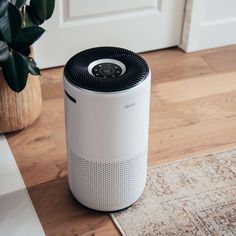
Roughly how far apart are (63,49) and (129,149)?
89cm

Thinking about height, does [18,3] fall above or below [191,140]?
above

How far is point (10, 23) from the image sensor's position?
1.79 metres

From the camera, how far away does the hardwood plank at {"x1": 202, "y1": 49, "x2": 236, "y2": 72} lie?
8.48 feet

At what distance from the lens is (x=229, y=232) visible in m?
1.76

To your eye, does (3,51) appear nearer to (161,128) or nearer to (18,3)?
(18,3)

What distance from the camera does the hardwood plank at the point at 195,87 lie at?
239 cm

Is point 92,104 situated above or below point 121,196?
above

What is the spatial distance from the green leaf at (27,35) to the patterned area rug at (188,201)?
59 centimetres

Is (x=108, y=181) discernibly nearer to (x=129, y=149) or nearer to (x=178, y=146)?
(x=129, y=149)

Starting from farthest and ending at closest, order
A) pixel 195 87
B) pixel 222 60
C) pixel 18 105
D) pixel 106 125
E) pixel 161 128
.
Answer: pixel 222 60 → pixel 195 87 → pixel 161 128 → pixel 18 105 → pixel 106 125

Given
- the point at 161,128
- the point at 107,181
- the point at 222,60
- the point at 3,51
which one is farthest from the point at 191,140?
the point at 3,51

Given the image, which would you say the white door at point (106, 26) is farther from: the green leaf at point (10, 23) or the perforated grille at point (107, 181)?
the perforated grille at point (107, 181)

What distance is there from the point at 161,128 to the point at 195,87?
0.34 m

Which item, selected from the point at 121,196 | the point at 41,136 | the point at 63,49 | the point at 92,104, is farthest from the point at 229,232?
the point at 63,49
